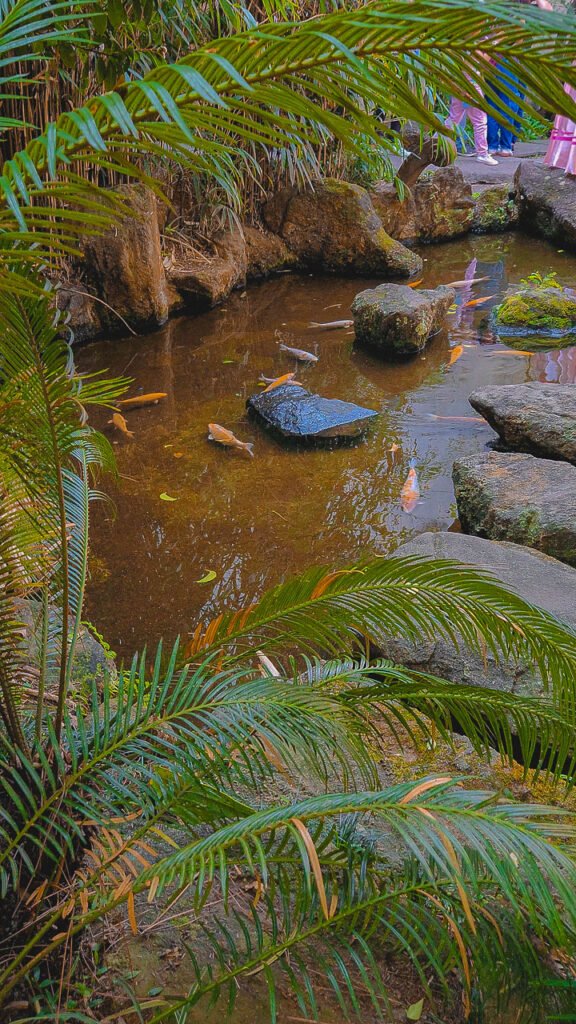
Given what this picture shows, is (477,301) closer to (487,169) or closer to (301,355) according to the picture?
(301,355)

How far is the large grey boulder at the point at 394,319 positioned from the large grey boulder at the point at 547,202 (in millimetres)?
3253

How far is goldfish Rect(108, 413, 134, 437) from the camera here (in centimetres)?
480

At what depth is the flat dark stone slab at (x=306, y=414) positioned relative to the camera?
4.64 meters

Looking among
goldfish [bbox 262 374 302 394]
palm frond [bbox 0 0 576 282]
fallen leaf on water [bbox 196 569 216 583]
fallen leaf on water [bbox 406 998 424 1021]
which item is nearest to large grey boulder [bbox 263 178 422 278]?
goldfish [bbox 262 374 302 394]

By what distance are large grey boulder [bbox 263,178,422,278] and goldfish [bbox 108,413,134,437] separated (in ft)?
11.9

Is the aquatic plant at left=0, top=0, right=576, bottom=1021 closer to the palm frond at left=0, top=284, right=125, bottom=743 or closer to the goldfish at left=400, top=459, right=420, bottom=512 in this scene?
the palm frond at left=0, top=284, right=125, bottom=743

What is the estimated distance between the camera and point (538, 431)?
4.15 metres

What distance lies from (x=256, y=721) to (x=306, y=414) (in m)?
3.24

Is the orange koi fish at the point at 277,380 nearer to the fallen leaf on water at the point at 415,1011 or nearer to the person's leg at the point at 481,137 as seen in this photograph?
the fallen leaf on water at the point at 415,1011

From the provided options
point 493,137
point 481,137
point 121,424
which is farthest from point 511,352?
point 493,137

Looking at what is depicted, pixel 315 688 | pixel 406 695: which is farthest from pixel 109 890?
pixel 406 695

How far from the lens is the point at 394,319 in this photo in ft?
18.9

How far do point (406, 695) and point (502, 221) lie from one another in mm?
8673

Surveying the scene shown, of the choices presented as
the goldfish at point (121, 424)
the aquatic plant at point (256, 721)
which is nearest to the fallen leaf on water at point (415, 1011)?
the aquatic plant at point (256, 721)
